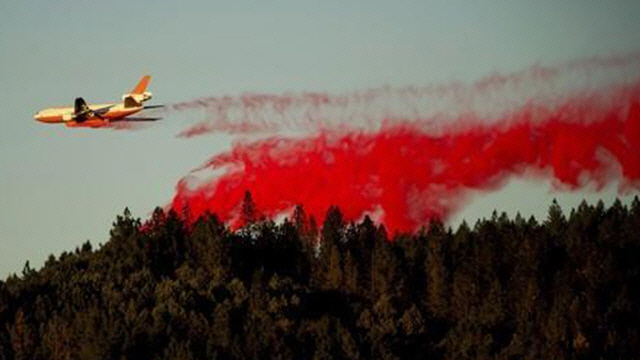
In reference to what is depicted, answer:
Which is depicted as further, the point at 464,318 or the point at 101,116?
the point at 464,318

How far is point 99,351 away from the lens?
167m

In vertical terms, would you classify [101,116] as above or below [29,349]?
above

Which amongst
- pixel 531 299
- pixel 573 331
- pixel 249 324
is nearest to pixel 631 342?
pixel 573 331

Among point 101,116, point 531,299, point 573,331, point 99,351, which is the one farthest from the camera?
point 531,299

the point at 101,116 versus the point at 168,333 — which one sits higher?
the point at 101,116

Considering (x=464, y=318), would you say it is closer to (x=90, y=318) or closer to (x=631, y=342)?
(x=631, y=342)

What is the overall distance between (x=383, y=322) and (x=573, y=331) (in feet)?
76.9

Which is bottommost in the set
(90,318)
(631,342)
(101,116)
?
(631,342)

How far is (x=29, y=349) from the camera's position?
18225 cm

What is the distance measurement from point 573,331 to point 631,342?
22.1ft

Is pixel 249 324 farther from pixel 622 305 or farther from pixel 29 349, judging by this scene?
pixel 622 305

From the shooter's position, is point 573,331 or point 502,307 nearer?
point 573,331

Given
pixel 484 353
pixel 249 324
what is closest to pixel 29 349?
pixel 249 324

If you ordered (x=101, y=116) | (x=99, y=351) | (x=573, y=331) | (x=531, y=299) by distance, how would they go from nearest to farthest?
(x=101, y=116) < (x=99, y=351) < (x=573, y=331) < (x=531, y=299)
